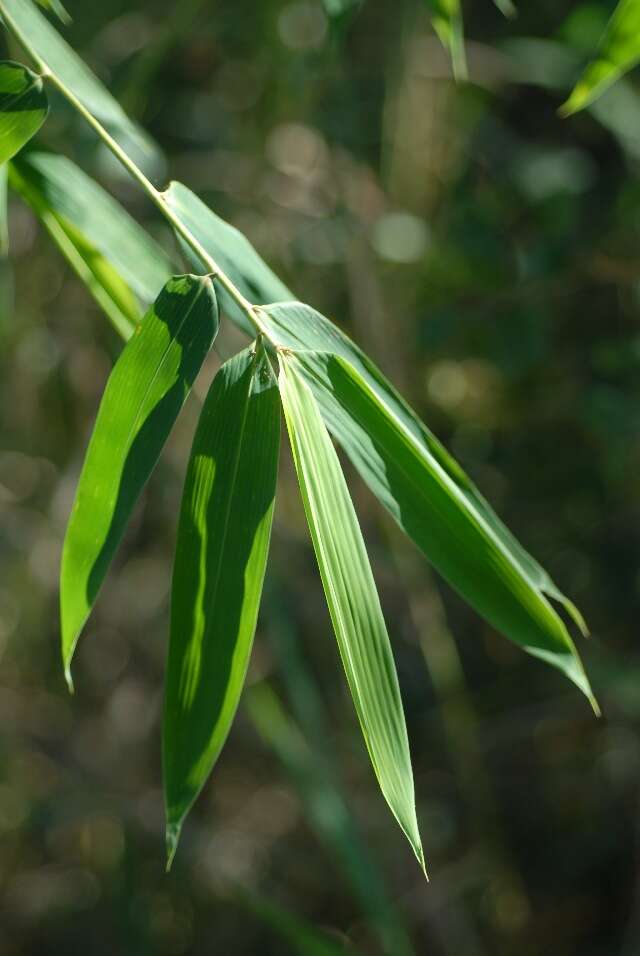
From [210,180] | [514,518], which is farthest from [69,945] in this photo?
[210,180]

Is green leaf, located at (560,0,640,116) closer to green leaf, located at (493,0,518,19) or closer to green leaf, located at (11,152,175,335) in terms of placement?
green leaf, located at (493,0,518,19)

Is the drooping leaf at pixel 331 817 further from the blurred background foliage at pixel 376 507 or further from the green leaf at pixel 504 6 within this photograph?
the green leaf at pixel 504 6

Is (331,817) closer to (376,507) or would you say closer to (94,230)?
(376,507)

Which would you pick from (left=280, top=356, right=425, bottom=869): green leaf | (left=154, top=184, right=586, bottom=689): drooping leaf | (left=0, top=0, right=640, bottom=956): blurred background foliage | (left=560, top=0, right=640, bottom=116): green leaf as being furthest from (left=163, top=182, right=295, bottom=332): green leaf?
(left=0, top=0, right=640, bottom=956): blurred background foliage

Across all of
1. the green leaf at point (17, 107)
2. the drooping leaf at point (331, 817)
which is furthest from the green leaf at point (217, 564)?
the drooping leaf at point (331, 817)

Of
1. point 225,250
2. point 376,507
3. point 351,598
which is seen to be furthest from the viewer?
point 376,507

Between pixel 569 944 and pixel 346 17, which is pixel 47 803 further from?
pixel 346 17

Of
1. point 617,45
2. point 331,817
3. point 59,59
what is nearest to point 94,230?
point 59,59
